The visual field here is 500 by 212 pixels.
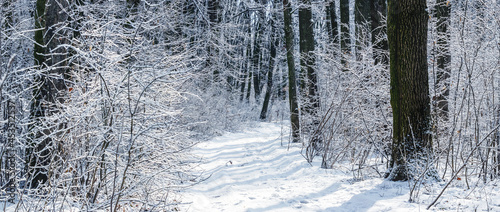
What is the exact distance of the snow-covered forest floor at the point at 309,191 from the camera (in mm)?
4121

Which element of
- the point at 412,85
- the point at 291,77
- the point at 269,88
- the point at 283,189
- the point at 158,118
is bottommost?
the point at 283,189

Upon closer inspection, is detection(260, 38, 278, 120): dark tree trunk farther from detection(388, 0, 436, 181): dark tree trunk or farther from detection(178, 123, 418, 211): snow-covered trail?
detection(388, 0, 436, 181): dark tree trunk

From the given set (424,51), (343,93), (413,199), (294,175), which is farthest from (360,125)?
(413,199)

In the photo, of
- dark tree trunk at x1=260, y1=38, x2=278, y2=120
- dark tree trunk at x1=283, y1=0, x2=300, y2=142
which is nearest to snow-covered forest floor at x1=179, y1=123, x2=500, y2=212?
dark tree trunk at x1=283, y1=0, x2=300, y2=142

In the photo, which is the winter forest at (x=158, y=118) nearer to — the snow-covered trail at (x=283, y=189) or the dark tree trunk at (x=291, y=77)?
the snow-covered trail at (x=283, y=189)

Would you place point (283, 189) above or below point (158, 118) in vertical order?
below

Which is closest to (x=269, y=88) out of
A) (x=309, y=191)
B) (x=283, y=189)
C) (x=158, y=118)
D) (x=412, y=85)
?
(x=283, y=189)

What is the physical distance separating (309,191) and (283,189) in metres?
0.46

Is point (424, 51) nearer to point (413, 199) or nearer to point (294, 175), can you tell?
point (413, 199)

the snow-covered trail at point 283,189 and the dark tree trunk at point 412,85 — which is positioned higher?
the dark tree trunk at point 412,85

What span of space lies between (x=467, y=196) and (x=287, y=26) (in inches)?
313

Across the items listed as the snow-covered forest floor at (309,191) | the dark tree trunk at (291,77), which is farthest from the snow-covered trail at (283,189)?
the dark tree trunk at (291,77)

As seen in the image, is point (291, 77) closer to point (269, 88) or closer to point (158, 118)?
point (158, 118)

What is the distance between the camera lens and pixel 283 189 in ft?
18.1
